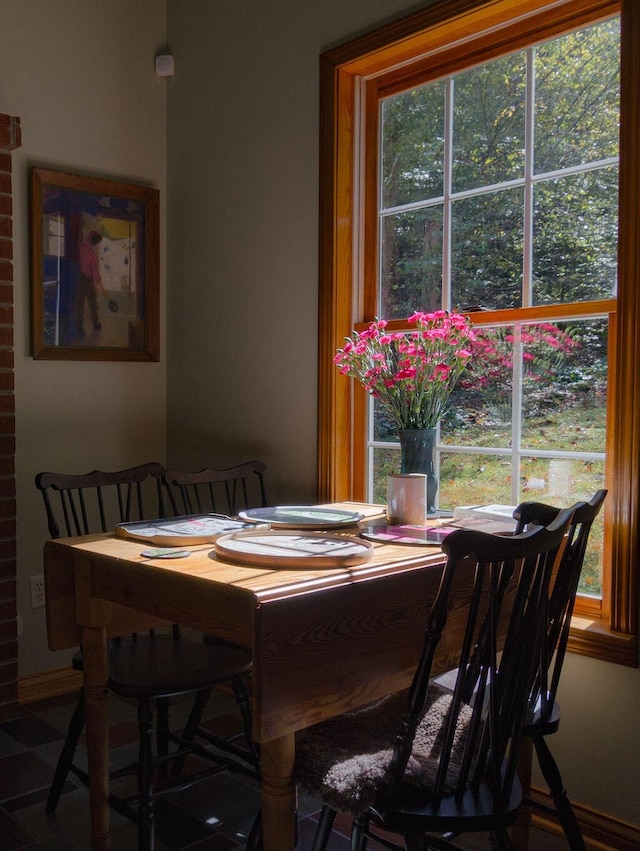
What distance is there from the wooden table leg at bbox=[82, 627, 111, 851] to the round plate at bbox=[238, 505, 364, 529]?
18.7 inches

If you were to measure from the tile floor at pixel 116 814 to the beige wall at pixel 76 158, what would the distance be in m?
0.46

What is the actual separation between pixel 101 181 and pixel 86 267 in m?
0.35

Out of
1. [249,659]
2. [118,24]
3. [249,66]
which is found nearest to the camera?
[249,659]

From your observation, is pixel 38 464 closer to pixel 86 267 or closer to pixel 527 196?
pixel 86 267

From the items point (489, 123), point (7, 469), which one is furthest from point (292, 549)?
point (7, 469)

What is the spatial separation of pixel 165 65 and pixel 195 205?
59 cm

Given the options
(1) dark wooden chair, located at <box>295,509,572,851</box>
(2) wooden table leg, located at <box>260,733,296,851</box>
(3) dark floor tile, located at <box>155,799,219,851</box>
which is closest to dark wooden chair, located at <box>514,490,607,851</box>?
(1) dark wooden chair, located at <box>295,509,572,851</box>

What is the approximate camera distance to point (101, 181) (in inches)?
121

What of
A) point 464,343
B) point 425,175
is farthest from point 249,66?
point 464,343

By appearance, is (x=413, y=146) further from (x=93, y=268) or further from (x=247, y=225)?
(x=93, y=268)

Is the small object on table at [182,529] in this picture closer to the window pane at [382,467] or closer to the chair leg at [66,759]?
the chair leg at [66,759]

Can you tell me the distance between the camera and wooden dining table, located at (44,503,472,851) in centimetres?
134

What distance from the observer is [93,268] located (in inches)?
122

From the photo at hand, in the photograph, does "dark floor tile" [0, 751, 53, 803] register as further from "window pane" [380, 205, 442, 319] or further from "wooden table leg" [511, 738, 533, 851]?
"window pane" [380, 205, 442, 319]
